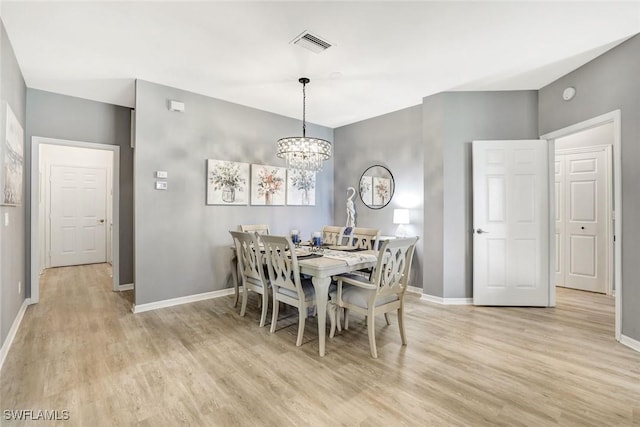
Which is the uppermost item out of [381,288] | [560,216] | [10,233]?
[560,216]

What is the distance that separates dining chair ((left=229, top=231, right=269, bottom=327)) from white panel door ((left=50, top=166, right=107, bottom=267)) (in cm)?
484

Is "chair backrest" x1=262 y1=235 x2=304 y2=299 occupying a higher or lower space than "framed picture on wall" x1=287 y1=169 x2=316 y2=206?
lower

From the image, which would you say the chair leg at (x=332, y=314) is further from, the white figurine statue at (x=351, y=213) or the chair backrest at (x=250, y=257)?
the white figurine statue at (x=351, y=213)

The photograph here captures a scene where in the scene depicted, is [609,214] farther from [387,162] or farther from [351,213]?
[351,213]

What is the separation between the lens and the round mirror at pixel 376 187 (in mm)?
4891

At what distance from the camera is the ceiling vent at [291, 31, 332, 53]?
2.66 meters

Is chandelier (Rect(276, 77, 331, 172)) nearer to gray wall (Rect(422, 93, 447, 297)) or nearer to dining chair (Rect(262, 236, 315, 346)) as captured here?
dining chair (Rect(262, 236, 315, 346))

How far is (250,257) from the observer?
10.7 ft

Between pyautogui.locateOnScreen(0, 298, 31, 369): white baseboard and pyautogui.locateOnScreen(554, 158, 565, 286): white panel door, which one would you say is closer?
pyautogui.locateOnScreen(0, 298, 31, 369): white baseboard

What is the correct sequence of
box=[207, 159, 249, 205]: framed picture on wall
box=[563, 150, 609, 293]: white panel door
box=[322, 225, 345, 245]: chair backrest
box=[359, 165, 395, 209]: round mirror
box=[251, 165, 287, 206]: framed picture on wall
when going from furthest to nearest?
box=[359, 165, 395, 209]: round mirror
box=[251, 165, 287, 206]: framed picture on wall
box=[563, 150, 609, 293]: white panel door
box=[207, 159, 249, 205]: framed picture on wall
box=[322, 225, 345, 245]: chair backrest

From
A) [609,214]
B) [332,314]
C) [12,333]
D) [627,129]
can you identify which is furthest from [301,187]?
[609,214]

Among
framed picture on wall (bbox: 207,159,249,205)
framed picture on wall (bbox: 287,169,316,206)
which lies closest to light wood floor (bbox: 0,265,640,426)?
framed picture on wall (bbox: 207,159,249,205)

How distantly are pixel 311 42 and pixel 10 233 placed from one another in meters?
3.25

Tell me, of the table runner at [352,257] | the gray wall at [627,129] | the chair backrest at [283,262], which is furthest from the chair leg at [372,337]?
the gray wall at [627,129]
